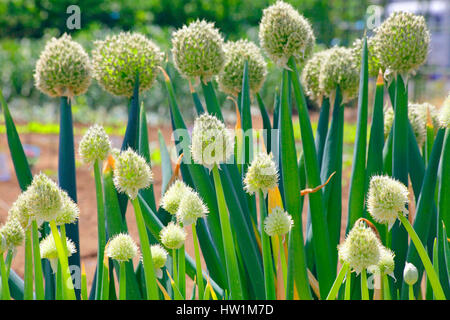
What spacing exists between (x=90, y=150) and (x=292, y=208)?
1.42 ft

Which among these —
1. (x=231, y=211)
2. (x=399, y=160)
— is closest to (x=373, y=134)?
(x=399, y=160)

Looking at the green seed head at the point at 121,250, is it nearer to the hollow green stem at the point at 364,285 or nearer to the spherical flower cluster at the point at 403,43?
the hollow green stem at the point at 364,285

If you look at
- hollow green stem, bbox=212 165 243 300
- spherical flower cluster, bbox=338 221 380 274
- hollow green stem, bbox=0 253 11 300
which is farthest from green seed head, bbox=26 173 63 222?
spherical flower cluster, bbox=338 221 380 274

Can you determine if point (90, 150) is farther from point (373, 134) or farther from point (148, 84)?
point (373, 134)

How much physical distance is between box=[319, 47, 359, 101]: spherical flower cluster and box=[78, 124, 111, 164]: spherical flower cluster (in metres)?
0.64

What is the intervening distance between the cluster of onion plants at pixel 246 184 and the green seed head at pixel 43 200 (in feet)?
0.15

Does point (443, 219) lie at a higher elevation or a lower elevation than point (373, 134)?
lower

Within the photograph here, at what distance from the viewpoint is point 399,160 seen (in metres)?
1.23

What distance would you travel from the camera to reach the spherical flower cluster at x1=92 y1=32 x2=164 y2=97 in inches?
50.3

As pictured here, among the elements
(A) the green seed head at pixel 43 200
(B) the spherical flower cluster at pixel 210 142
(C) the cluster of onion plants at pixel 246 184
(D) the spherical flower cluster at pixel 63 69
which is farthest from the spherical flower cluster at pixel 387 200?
(D) the spherical flower cluster at pixel 63 69

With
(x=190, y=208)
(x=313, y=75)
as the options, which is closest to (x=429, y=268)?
(x=190, y=208)
